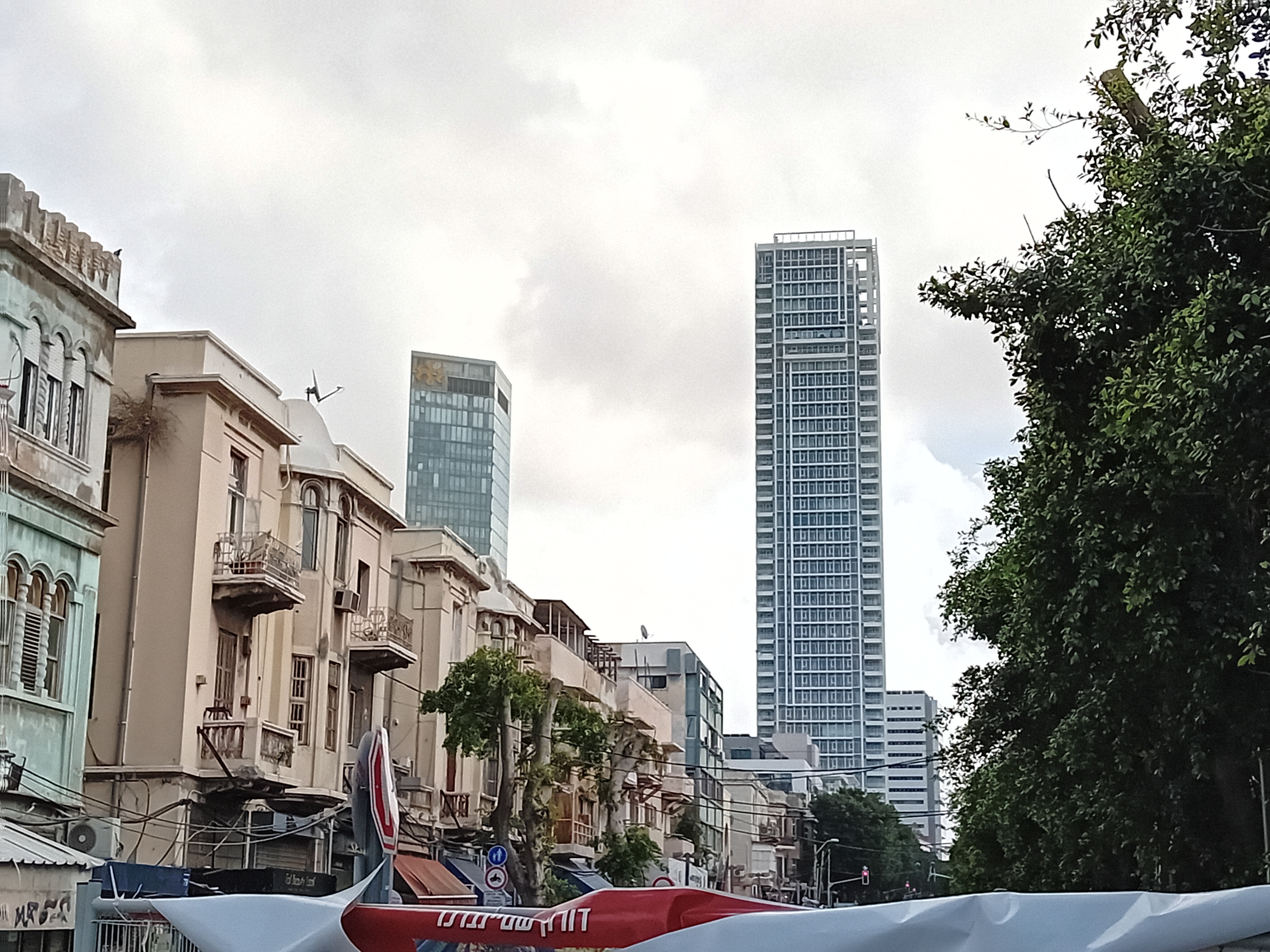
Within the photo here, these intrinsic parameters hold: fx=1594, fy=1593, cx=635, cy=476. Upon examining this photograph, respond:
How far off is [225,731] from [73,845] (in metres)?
5.89

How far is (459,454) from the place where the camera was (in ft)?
632

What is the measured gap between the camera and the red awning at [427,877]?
117 ft

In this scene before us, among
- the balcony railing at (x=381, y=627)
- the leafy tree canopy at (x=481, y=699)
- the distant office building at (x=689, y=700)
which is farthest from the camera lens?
the distant office building at (x=689, y=700)

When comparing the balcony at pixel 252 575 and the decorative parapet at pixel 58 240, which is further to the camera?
the balcony at pixel 252 575

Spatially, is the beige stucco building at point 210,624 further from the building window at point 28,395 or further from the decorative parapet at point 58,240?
the building window at point 28,395

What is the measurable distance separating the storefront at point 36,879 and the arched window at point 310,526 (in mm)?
17146

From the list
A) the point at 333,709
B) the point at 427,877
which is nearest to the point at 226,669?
the point at 333,709

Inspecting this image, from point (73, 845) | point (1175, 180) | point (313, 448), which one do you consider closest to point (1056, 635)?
point (1175, 180)

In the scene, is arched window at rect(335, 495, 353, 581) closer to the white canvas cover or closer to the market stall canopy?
the market stall canopy

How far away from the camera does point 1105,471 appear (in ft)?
56.2

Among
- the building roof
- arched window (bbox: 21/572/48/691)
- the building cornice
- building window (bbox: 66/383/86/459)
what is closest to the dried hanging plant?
the building cornice

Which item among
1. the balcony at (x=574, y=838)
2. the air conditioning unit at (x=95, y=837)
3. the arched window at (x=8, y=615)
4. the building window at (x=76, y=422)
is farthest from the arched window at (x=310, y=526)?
the balcony at (x=574, y=838)

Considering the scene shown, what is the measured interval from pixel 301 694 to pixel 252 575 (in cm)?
483

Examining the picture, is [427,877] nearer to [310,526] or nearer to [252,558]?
[310,526]
